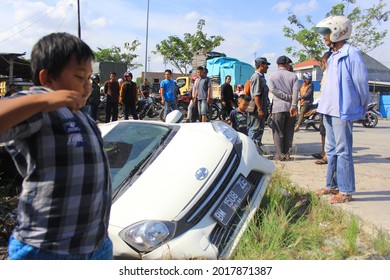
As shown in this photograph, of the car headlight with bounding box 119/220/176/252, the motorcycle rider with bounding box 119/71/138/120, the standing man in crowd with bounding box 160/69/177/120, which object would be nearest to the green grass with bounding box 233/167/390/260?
the car headlight with bounding box 119/220/176/252

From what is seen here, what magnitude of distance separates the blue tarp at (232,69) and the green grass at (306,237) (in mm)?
18394

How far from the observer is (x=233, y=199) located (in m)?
2.77

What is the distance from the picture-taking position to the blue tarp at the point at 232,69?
2139 centimetres

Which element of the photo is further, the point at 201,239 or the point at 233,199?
the point at 233,199

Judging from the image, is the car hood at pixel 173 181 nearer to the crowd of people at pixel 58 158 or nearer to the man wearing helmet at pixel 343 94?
the crowd of people at pixel 58 158

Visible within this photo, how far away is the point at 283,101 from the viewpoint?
609 centimetres

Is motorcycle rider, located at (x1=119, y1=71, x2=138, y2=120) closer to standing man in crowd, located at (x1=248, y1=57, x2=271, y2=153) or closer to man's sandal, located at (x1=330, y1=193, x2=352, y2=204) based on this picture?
standing man in crowd, located at (x1=248, y1=57, x2=271, y2=153)

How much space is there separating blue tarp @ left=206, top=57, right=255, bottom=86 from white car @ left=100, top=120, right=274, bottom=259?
60.3 feet

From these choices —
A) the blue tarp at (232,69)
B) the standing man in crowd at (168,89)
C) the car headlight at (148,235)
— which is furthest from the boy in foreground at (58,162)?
the blue tarp at (232,69)

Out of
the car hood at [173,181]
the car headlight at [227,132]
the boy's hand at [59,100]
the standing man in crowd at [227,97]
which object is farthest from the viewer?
the standing man in crowd at [227,97]
